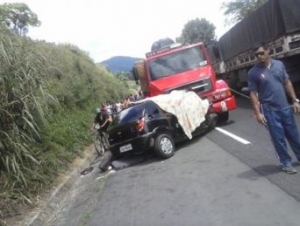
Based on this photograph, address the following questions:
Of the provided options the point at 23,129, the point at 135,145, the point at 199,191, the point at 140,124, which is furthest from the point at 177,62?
the point at 199,191

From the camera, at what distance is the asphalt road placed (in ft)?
19.9

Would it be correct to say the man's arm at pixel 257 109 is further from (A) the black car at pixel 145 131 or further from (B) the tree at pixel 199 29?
(B) the tree at pixel 199 29

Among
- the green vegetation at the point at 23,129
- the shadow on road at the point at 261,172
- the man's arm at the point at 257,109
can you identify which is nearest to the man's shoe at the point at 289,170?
the shadow on road at the point at 261,172

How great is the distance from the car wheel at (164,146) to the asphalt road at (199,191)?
0.22m

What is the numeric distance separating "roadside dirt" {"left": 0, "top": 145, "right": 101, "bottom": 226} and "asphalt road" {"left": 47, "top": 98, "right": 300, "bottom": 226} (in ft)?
1.08

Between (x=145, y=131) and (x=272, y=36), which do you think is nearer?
(x=145, y=131)

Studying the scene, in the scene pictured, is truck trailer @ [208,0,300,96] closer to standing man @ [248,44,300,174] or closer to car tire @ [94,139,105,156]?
standing man @ [248,44,300,174]

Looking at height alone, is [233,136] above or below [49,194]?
below

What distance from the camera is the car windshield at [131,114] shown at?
12.1 m

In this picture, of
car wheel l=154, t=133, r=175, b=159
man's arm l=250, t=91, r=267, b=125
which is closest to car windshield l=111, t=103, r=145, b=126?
car wheel l=154, t=133, r=175, b=159

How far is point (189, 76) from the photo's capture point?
49.1 ft

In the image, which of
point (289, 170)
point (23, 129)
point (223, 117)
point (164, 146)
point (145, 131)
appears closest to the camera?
point (289, 170)

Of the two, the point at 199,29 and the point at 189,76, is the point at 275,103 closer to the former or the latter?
the point at 189,76

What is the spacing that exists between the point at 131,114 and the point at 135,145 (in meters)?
0.92
